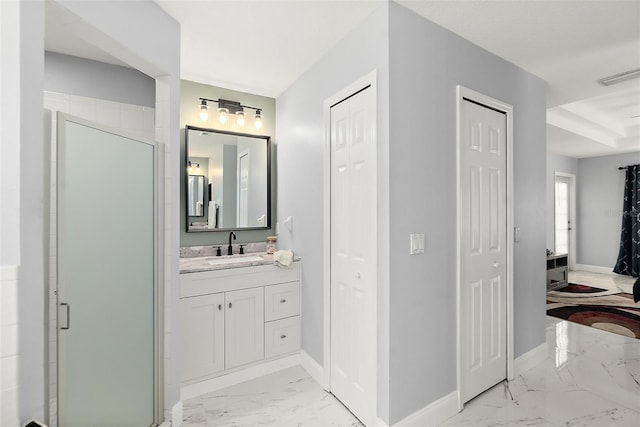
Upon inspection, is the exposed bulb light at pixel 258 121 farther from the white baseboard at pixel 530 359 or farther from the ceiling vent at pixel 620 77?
the ceiling vent at pixel 620 77

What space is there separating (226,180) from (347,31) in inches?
67.1

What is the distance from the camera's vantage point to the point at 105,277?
5.35 feet

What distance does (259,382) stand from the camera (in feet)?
8.23

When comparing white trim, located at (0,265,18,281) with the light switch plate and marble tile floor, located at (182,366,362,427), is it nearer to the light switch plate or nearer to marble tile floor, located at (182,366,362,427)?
marble tile floor, located at (182,366,362,427)

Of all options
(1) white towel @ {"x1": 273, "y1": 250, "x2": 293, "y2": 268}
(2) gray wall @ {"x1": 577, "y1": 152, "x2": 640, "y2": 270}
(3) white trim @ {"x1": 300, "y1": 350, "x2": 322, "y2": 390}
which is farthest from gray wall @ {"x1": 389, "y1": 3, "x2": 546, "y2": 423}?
(2) gray wall @ {"x1": 577, "y1": 152, "x2": 640, "y2": 270}

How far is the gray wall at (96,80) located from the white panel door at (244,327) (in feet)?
5.98

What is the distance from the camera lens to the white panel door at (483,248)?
2.14 m

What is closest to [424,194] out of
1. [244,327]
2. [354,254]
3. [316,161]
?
[354,254]

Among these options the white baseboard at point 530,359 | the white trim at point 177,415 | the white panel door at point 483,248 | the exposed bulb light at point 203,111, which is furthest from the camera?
the exposed bulb light at point 203,111

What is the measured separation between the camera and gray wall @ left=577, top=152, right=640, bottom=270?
6.24m

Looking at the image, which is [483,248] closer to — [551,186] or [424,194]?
[424,194]

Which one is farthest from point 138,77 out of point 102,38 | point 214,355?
point 214,355

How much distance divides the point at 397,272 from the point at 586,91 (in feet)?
9.82

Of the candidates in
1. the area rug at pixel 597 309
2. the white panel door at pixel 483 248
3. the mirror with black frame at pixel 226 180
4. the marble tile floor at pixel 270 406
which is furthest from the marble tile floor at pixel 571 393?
the mirror with black frame at pixel 226 180
